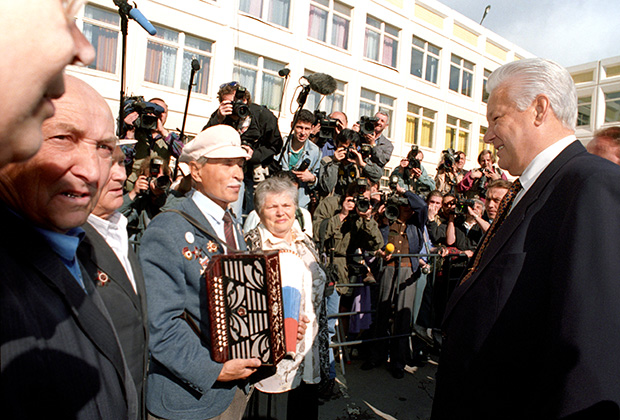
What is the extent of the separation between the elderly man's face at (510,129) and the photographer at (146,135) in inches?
151

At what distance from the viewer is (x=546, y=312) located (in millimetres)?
1475

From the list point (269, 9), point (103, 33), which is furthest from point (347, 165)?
point (269, 9)

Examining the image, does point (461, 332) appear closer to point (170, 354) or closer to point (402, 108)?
point (170, 354)

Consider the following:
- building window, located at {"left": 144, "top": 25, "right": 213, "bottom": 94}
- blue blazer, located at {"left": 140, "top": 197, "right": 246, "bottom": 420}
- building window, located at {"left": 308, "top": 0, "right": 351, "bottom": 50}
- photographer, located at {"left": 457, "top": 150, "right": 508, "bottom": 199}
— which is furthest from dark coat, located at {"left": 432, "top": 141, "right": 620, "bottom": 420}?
building window, located at {"left": 308, "top": 0, "right": 351, "bottom": 50}

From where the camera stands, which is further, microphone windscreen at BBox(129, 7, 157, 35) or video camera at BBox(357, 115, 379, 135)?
video camera at BBox(357, 115, 379, 135)

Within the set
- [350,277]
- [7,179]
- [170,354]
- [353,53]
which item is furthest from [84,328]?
[353,53]

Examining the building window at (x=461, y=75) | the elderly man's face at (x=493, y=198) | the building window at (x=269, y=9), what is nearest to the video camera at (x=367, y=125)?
the elderly man's face at (x=493, y=198)

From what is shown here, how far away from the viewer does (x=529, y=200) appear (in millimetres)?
1686

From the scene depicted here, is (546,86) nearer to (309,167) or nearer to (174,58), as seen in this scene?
(309,167)

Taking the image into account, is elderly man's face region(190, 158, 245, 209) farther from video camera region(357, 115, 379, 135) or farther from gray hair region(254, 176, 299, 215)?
video camera region(357, 115, 379, 135)

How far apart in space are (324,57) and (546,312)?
16902 millimetres

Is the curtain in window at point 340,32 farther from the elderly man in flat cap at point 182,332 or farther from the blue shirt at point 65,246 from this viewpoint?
the blue shirt at point 65,246

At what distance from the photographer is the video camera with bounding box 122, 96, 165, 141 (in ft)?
15.6

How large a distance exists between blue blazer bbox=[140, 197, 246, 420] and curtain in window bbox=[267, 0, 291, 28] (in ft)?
51.5
